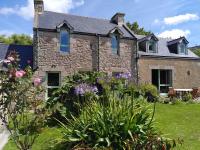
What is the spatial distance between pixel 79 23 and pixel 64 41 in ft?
8.98

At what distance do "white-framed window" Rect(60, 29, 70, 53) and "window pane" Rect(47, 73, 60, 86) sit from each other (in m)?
1.90

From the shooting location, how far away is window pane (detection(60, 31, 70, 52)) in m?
23.5

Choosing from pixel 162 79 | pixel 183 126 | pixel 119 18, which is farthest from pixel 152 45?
pixel 183 126

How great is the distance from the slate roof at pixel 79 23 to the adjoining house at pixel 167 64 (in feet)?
7.96

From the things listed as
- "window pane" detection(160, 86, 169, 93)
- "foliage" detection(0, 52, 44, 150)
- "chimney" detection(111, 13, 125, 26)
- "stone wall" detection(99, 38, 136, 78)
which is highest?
"chimney" detection(111, 13, 125, 26)

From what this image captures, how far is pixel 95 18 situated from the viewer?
90.5 feet

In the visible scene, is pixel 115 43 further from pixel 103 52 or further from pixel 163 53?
pixel 163 53

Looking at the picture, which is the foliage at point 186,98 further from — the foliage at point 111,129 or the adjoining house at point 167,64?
the foliage at point 111,129

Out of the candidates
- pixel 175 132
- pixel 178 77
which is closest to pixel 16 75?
pixel 175 132

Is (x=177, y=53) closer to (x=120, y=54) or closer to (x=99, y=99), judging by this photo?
(x=120, y=54)

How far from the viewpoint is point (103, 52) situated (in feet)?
82.1

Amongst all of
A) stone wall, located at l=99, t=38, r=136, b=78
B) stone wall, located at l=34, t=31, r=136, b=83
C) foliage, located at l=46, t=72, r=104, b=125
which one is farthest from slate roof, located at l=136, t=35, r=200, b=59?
foliage, located at l=46, t=72, r=104, b=125

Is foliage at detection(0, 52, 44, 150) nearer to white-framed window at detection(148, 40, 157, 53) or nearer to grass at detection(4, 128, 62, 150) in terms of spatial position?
→ grass at detection(4, 128, 62, 150)

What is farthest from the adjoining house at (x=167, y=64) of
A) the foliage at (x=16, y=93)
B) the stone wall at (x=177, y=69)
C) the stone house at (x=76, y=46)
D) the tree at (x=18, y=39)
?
the tree at (x=18, y=39)
